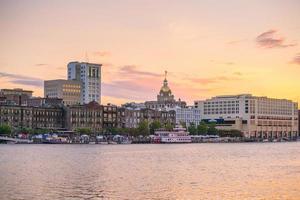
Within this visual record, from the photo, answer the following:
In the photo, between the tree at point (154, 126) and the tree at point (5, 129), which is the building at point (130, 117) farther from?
the tree at point (5, 129)

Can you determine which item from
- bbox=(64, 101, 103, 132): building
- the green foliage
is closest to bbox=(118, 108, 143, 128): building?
bbox=(64, 101, 103, 132): building

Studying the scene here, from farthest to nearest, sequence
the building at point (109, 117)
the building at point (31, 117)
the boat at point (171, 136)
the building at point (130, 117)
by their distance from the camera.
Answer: the building at point (130, 117) → the building at point (109, 117) → the boat at point (171, 136) → the building at point (31, 117)

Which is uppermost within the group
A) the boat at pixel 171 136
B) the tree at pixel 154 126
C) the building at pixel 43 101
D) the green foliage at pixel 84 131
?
the building at pixel 43 101

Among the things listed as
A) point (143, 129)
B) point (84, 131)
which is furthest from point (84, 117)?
point (143, 129)

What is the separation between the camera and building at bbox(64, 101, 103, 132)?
170 meters

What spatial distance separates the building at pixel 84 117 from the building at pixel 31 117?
2625 millimetres

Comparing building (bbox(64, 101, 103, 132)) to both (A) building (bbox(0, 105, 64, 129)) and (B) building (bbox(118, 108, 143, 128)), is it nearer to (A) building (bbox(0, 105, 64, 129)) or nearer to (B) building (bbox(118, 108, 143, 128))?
(A) building (bbox(0, 105, 64, 129))

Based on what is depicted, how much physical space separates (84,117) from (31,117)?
1511cm

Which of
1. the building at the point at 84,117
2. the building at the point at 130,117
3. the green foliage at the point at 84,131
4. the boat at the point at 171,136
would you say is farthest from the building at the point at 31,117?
the boat at the point at 171,136

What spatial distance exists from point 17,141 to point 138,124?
47232mm

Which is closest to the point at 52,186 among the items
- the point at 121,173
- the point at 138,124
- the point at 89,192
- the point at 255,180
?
the point at 89,192

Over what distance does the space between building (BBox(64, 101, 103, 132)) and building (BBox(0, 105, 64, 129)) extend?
2.63 meters

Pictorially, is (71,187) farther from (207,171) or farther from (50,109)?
(50,109)

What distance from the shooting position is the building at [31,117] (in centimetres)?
16075
